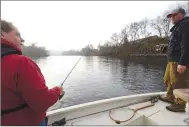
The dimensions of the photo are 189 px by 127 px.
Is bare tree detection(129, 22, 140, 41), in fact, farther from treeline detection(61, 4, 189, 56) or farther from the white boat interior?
the white boat interior

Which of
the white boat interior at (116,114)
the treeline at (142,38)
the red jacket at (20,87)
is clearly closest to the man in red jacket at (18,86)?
the red jacket at (20,87)

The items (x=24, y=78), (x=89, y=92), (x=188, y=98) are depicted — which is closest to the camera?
(x=24, y=78)

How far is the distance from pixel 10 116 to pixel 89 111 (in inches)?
74.0

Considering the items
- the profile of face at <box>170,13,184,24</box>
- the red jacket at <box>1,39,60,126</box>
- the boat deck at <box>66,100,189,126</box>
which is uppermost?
the profile of face at <box>170,13,184,24</box>

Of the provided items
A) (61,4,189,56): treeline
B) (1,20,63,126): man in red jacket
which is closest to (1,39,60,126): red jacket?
(1,20,63,126): man in red jacket

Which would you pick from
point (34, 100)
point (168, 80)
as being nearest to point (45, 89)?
point (34, 100)

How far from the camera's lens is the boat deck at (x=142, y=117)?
276cm

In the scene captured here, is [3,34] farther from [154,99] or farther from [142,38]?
[142,38]

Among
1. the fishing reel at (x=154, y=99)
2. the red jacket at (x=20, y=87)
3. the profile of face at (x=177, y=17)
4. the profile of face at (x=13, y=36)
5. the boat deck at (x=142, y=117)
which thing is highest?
the profile of face at (x=177, y=17)

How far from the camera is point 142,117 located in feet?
9.73

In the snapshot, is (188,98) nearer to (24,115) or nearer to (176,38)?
(176,38)

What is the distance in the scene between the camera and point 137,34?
76.7 meters

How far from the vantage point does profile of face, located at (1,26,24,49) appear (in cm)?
141

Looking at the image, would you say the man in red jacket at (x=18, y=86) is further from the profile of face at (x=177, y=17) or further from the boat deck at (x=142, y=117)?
the profile of face at (x=177, y=17)
